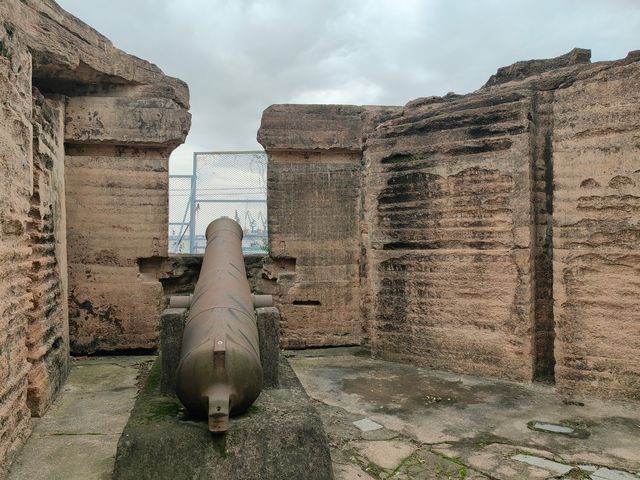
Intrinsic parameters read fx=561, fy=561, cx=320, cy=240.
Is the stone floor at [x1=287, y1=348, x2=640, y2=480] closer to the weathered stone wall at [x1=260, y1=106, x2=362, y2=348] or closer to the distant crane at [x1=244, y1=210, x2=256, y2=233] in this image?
the weathered stone wall at [x1=260, y1=106, x2=362, y2=348]

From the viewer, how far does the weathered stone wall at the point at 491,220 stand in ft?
15.4

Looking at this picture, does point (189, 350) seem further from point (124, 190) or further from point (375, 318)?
point (124, 190)

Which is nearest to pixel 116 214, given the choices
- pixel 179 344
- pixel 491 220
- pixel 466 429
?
pixel 179 344

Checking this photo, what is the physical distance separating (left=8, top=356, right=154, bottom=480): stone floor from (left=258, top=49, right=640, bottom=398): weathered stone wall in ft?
7.81

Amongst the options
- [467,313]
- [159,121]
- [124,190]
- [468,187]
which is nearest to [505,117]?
[468,187]

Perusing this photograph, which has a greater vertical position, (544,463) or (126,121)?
(126,121)

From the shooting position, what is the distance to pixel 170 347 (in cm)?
358

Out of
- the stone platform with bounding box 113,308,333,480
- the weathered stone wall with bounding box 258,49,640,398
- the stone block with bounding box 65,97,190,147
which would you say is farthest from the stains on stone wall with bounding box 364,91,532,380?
the stone platform with bounding box 113,308,333,480

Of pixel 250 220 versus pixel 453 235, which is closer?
pixel 453 235

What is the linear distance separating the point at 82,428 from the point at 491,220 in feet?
13.0

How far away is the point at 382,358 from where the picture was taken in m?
6.31

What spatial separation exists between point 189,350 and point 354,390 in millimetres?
2438

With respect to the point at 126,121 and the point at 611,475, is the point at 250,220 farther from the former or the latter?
the point at 611,475

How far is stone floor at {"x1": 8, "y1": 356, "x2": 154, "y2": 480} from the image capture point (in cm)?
331
